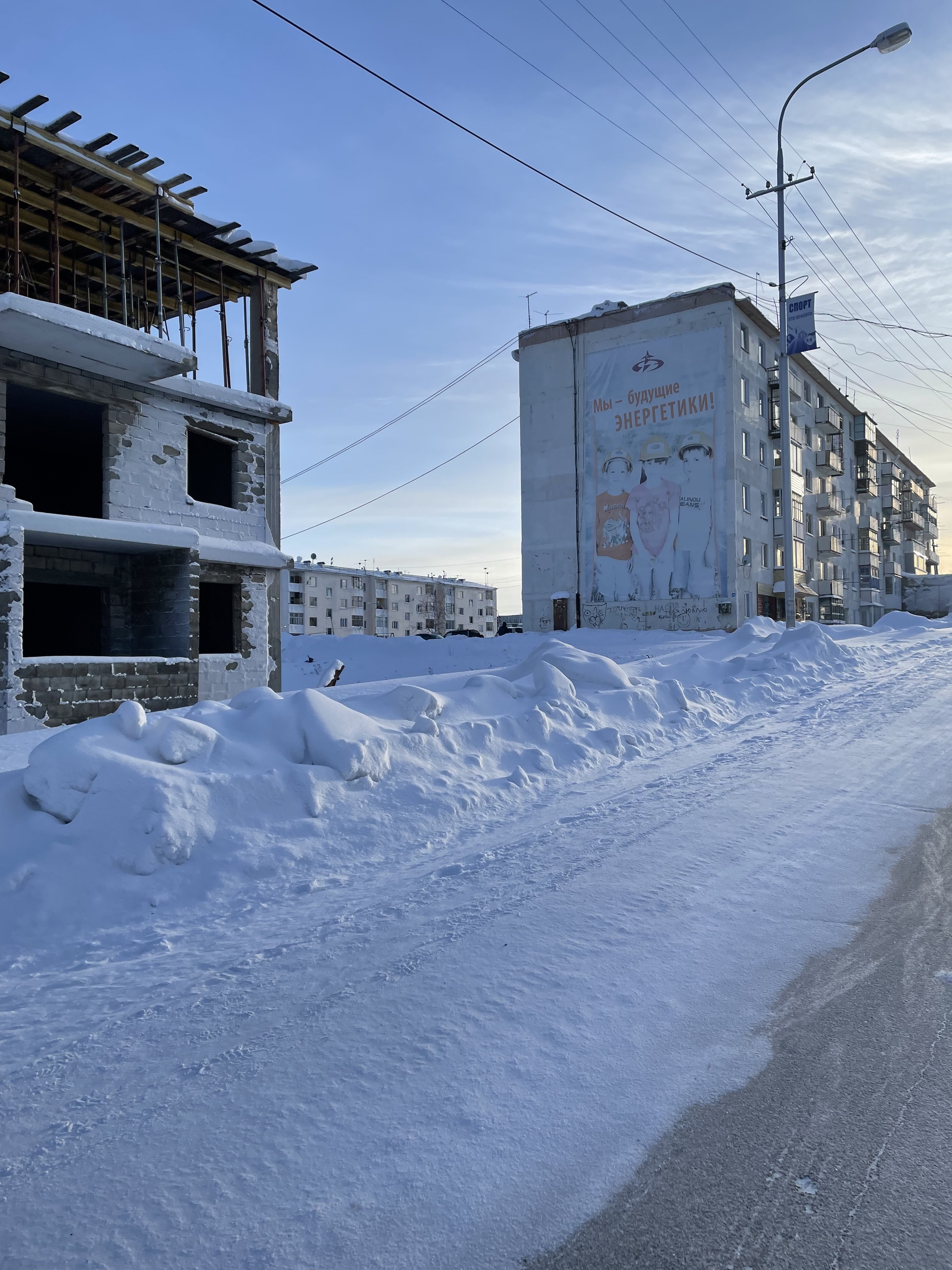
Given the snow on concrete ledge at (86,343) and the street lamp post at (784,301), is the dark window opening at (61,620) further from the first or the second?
the street lamp post at (784,301)

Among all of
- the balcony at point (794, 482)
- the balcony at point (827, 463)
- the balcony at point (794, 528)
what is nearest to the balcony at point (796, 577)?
the balcony at point (794, 528)

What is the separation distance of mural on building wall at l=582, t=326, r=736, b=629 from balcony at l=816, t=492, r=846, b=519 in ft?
54.6

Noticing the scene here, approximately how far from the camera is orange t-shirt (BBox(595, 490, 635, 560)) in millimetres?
37375

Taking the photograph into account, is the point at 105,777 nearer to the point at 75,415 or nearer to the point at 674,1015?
the point at 674,1015

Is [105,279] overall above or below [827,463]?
below

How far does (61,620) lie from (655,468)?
2692cm

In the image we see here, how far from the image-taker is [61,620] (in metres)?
16.7

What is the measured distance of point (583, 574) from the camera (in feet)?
126

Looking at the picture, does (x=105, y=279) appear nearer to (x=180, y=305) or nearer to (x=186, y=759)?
(x=180, y=305)

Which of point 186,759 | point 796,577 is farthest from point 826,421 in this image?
point 186,759

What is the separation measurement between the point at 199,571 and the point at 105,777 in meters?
10.0

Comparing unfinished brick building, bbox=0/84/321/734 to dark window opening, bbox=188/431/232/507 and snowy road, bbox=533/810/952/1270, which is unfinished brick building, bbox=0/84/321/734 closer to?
dark window opening, bbox=188/431/232/507

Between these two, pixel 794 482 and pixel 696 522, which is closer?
pixel 696 522

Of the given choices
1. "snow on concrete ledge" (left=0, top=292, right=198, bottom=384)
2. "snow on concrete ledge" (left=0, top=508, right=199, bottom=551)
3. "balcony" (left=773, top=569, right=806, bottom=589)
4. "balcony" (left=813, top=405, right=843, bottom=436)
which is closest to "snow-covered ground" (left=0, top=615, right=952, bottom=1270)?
"snow on concrete ledge" (left=0, top=508, right=199, bottom=551)
